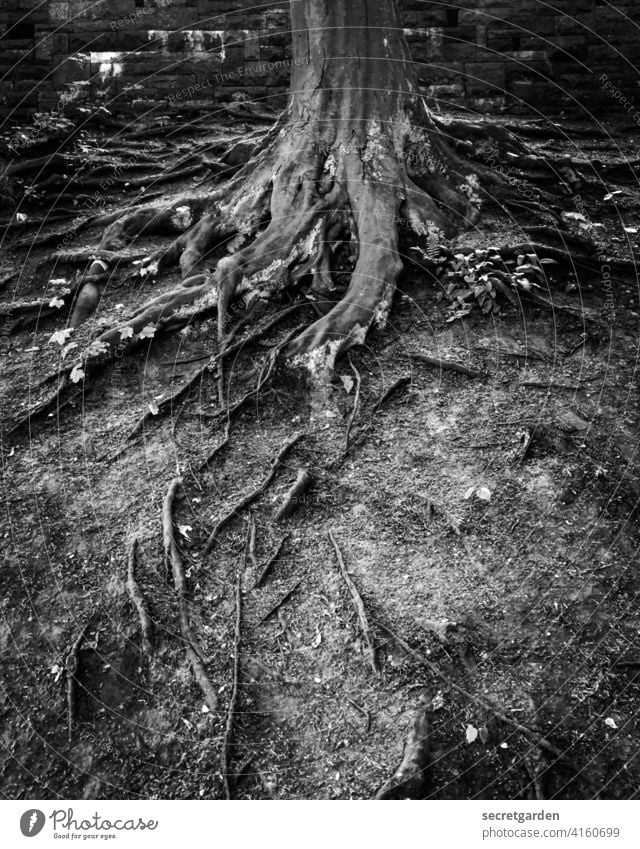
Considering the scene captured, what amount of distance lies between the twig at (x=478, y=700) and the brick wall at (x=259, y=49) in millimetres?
7982

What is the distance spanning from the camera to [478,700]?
3.41 metres

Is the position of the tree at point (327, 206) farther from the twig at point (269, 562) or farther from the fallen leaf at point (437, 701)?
the fallen leaf at point (437, 701)

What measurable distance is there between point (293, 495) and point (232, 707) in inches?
51.6

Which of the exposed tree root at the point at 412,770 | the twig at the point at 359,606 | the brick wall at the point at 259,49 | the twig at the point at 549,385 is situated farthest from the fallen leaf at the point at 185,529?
the brick wall at the point at 259,49

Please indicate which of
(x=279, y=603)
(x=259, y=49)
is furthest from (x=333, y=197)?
(x=259, y=49)

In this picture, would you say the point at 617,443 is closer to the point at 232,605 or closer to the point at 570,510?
the point at 570,510

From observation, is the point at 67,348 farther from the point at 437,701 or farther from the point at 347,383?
the point at 437,701

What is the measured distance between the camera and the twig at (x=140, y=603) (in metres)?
3.69

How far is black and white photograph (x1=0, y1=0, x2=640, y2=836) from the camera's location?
3322mm

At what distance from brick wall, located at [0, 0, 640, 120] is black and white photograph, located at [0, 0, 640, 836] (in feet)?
6.52

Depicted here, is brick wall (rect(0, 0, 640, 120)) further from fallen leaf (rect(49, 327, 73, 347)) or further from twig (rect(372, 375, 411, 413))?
twig (rect(372, 375, 411, 413))

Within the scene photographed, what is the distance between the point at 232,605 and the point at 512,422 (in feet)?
7.03

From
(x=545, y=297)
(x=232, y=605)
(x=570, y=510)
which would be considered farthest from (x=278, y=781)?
(x=545, y=297)

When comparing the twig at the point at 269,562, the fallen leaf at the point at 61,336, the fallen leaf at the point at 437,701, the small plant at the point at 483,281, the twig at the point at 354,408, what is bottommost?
the fallen leaf at the point at 437,701
